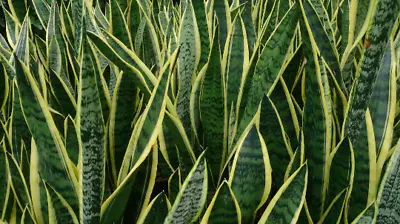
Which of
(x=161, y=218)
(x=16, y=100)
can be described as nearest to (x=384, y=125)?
(x=161, y=218)

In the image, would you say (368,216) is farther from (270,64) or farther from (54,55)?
(54,55)

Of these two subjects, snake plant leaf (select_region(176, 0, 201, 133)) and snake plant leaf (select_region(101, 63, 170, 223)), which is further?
snake plant leaf (select_region(176, 0, 201, 133))

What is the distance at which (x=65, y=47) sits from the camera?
46.3 inches

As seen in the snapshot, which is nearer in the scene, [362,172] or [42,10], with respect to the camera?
[362,172]

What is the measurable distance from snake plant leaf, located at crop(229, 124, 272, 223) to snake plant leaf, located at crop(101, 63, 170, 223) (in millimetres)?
Answer: 119

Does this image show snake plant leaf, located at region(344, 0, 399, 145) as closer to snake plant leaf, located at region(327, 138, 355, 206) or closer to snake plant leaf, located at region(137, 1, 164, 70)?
snake plant leaf, located at region(327, 138, 355, 206)

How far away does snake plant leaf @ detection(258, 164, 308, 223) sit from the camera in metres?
0.65

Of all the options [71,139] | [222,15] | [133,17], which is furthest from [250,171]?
[133,17]

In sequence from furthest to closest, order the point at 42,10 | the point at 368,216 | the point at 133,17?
the point at 42,10 → the point at 133,17 → the point at 368,216

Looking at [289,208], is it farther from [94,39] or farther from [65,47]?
[65,47]

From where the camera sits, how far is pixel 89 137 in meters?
0.67

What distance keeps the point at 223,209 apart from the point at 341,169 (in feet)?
0.65

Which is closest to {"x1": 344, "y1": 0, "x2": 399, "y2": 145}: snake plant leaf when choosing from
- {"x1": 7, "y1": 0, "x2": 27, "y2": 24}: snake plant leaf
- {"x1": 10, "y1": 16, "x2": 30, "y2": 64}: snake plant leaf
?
{"x1": 10, "y1": 16, "x2": 30, "y2": 64}: snake plant leaf

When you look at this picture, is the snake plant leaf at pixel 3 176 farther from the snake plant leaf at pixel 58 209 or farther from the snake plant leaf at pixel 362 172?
the snake plant leaf at pixel 362 172
